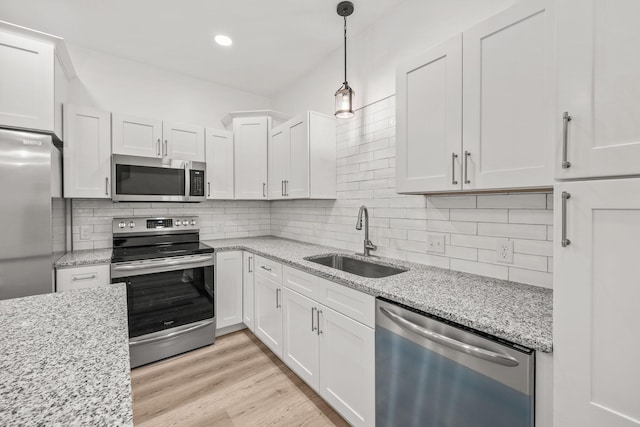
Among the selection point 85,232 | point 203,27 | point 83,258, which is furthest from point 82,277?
point 203,27

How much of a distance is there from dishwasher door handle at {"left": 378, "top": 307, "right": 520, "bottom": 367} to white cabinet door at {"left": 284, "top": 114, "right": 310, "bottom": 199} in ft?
5.03

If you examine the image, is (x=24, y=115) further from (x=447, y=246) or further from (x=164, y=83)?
(x=447, y=246)

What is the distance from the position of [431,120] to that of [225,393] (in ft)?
7.47

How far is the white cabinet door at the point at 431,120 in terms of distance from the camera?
4.80ft

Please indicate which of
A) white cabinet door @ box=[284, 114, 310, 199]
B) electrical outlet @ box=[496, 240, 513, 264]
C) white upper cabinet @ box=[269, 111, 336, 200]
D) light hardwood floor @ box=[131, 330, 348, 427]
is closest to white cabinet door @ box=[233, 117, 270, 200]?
white upper cabinet @ box=[269, 111, 336, 200]

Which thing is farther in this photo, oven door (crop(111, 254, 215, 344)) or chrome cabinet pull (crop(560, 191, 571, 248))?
oven door (crop(111, 254, 215, 344))

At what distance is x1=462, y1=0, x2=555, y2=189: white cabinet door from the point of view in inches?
46.2

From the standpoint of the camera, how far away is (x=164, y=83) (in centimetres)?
311

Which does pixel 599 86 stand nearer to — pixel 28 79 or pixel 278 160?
pixel 278 160

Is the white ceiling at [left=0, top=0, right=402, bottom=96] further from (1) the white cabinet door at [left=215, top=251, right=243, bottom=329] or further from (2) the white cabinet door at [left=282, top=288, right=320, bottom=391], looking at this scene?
(2) the white cabinet door at [left=282, top=288, right=320, bottom=391]

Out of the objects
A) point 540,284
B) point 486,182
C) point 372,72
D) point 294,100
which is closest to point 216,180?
point 294,100

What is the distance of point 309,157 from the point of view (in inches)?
102

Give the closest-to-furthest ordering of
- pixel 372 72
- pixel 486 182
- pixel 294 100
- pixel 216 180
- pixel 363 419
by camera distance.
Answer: pixel 486 182, pixel 363 419, pixel 372 72, pixel 216 180, pixel 294 100

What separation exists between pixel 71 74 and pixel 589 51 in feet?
11.7
